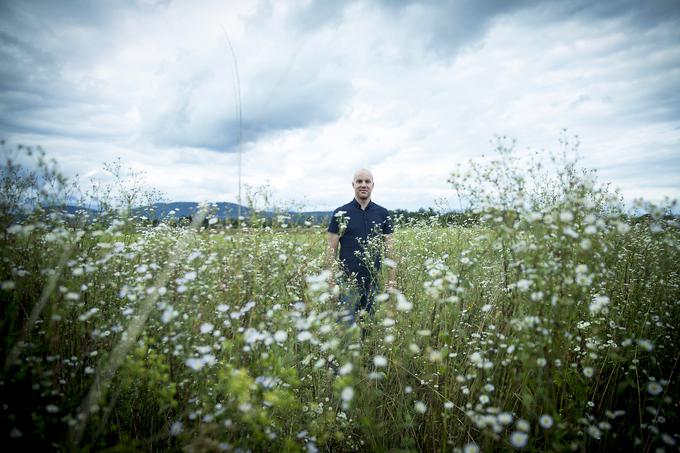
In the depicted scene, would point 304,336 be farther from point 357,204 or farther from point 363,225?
point 357,204

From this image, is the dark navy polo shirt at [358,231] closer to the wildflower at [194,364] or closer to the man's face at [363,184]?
the man's face at [363,184]

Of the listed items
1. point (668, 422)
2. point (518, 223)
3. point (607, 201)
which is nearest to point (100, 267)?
point (518, 223)

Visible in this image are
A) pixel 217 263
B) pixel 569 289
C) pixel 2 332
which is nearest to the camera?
pixel 569 289

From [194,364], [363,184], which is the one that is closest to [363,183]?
[363,184]

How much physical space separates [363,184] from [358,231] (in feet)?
2.56

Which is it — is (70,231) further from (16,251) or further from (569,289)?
(569,289)

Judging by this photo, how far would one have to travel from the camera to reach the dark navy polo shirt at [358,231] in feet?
17.8

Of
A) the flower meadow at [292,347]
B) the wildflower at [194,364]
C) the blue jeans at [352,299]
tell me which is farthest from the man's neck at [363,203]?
the wildflower at [194,364]

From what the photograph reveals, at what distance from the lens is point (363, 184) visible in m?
5.58

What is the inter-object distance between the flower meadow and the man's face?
1620 mm

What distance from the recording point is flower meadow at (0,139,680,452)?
2.25 m

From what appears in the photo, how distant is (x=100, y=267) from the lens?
335cm

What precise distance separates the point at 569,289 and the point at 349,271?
3295 millimetres

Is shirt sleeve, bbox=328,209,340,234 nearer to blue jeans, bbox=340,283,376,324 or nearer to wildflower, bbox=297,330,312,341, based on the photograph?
blue jeans, bbox=340,283,376,324
